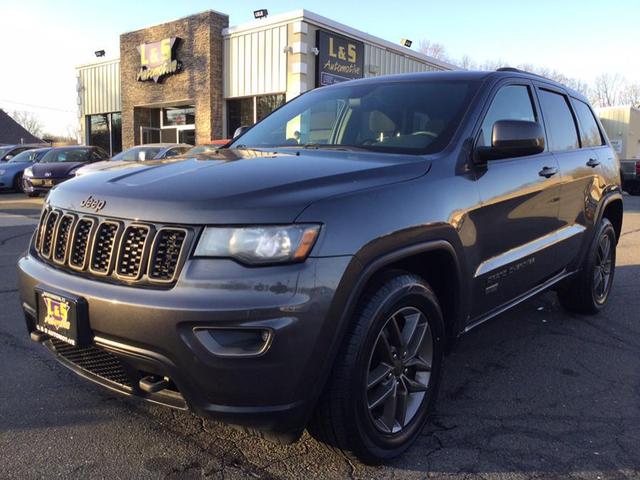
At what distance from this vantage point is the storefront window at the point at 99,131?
25.3 meters

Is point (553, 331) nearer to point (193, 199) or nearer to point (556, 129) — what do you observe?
point (556, 129)

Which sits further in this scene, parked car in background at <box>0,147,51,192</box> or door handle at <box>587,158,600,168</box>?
parked car in background at <box>0,147,51,192</box>

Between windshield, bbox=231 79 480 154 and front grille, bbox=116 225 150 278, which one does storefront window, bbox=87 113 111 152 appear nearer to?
windshield, bbox=231 79 480 154

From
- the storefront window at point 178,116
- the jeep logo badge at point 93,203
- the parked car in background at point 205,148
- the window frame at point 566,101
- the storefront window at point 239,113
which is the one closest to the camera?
the jeep logo badge at point 93,203

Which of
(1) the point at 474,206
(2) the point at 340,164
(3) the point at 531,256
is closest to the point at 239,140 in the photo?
(2) the point at 340,164

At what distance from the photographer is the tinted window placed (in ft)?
10.8

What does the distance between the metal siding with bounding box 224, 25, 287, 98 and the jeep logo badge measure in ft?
54.1

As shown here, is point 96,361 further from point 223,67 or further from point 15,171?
point 223,67

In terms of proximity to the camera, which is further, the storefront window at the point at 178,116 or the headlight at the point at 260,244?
the storefront window at the point at 178,116

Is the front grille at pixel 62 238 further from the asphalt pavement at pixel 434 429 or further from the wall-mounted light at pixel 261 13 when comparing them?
the wall-mounted light at pixel 261 13

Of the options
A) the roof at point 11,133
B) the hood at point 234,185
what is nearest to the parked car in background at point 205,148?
the hood at point 234,185

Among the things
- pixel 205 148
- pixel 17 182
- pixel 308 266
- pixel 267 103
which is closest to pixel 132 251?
pixel 308 266

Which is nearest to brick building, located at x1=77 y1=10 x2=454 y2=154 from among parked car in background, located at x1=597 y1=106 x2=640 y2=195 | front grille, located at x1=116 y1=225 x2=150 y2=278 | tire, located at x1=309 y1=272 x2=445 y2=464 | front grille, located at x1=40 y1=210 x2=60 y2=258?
front grille, located at x1=40 y1=210 x2=60 y2=258

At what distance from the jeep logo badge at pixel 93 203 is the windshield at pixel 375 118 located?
134cm
